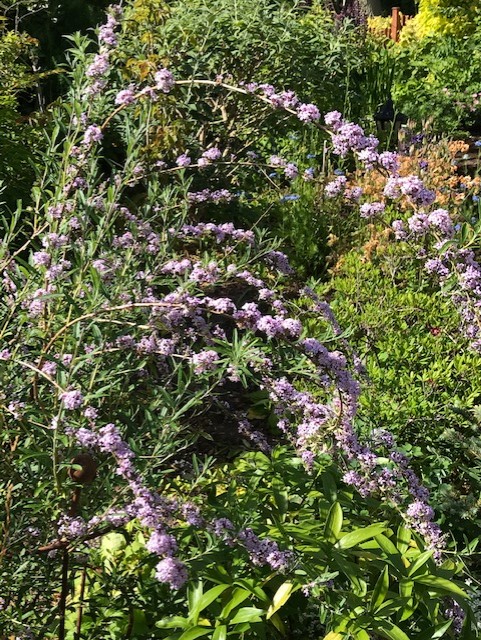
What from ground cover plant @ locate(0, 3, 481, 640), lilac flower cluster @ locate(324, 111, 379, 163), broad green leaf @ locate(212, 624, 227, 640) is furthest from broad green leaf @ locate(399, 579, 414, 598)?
lilac flower cluster @ locate(324, 111, 379, 163)

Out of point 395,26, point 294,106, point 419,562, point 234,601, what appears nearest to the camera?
point 234,601

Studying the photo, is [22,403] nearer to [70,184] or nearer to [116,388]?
[116,388]

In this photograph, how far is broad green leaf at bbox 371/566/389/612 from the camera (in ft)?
6.78

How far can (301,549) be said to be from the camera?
2.13m

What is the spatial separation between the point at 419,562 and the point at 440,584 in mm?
103

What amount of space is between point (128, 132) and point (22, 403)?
0.84 metres

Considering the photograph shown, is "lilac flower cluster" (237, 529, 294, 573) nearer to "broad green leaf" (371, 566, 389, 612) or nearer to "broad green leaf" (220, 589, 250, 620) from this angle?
"broad green leaf" (220, 589, 250, 620)

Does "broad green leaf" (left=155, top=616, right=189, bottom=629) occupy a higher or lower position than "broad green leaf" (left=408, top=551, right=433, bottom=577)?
lower

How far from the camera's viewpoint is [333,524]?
7.25 feet

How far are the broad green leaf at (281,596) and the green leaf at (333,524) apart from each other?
17 cm

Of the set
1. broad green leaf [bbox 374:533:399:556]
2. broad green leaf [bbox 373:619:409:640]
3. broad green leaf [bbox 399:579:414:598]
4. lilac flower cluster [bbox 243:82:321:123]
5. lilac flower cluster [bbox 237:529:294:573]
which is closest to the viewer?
lilac flower cluster [bbox 237:529:294:573]

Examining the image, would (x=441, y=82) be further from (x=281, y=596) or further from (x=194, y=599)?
(x=194, y=599)

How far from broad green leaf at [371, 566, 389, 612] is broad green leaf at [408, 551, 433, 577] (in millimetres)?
87

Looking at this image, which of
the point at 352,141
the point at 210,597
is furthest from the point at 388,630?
the point at 352,141
